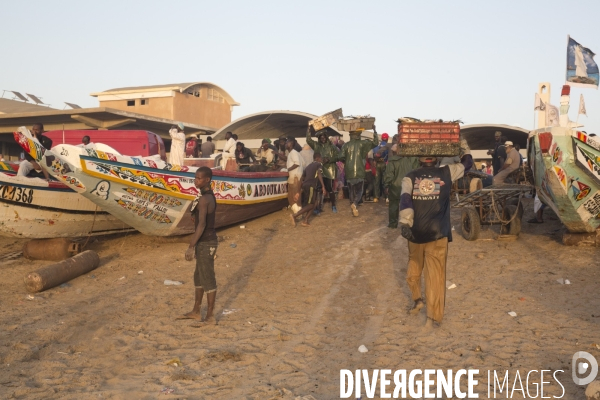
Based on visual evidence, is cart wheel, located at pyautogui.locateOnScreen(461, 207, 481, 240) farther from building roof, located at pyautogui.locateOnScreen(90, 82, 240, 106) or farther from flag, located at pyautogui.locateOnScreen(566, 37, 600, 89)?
building roof, located at pyautogui.locateOnScreen(90, 82, 240, 106)

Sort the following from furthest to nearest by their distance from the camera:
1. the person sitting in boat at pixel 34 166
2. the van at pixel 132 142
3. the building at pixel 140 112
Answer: the building at pixel 140 112 → the van at pixel 132 142 → the person sitting in boat at pixel 34 166

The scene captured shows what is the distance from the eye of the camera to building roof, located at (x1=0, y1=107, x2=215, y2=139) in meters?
22.9

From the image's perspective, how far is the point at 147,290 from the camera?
348 inches

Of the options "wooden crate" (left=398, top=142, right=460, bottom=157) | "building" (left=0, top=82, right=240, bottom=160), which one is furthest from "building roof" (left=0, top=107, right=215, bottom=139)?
"wooden crate" (left=398, top=142, right=460, bottom=157)

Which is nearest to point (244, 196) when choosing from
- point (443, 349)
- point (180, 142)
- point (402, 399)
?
point (180, 142)

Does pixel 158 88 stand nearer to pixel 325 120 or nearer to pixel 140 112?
pixel 140 112

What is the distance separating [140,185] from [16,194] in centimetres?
236

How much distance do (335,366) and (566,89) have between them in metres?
6.92

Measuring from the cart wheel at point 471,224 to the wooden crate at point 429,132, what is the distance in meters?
3.48

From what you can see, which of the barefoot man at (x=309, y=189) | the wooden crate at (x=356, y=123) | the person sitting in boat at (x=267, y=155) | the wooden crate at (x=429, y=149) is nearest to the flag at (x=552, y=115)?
the wooden crate at (x=356, y=123)

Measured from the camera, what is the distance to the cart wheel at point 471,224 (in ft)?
34.2

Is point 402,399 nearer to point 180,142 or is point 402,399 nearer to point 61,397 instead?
point 61,397

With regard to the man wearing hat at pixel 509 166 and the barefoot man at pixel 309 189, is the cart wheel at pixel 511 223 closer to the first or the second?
the man wearing hat at pixel 509 166

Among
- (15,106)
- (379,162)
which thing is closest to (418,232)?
(379,162)
